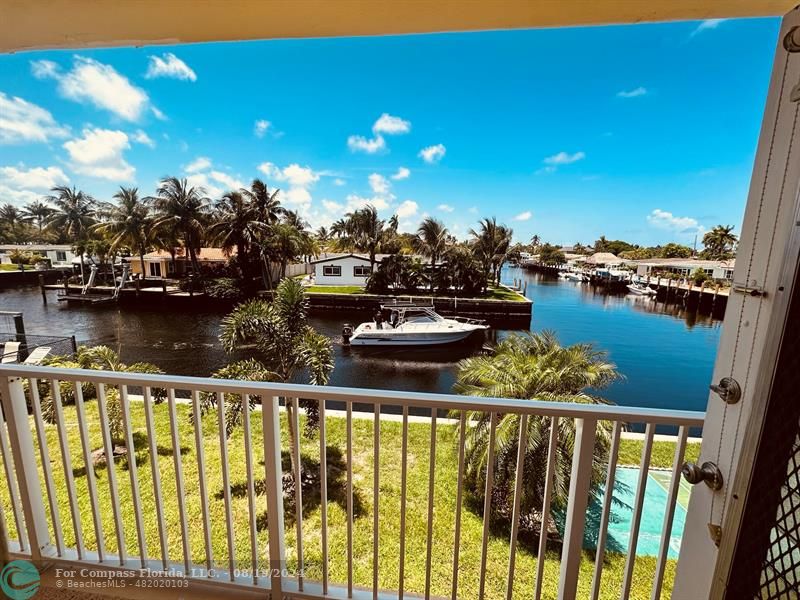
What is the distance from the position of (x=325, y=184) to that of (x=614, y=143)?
1455 centimetres

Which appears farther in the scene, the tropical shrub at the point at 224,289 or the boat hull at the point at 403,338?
the tropical shrub at the point at 224,289

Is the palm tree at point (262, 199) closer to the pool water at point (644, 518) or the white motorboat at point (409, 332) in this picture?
the white motorboat at point (409, 332)

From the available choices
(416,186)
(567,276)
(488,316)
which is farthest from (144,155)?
(567,276)

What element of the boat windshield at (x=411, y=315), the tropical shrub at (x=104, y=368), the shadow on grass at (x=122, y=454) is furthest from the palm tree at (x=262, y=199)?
the shadow on grass at (x=122, y=454)

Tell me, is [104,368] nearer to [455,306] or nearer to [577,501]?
[577,501]

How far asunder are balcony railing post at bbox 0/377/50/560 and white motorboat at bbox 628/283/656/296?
19.0 m

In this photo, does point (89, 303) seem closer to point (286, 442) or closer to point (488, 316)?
point (286, 442)

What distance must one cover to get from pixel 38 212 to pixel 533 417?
10808mm

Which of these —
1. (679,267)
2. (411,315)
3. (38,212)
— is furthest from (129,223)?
(679,267)

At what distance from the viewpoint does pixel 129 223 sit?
1698cm

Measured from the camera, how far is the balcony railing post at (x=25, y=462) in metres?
1.23

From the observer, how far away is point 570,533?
106 cm

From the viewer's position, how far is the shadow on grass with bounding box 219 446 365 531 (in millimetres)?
3850

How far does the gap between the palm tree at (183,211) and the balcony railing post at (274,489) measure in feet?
65.8
